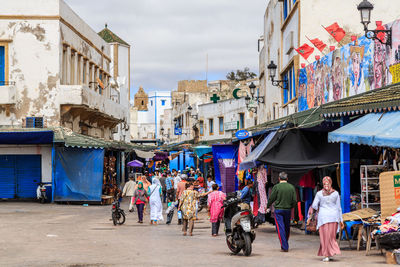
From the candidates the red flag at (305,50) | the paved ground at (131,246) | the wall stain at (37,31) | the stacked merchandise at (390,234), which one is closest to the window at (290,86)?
the red flag at (305,50)

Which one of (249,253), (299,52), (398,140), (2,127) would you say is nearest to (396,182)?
(398,140)

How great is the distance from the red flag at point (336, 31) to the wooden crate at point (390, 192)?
34.7ft

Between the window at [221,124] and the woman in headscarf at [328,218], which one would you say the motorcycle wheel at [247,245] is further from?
the window at [221,124]

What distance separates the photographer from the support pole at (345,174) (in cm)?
1462

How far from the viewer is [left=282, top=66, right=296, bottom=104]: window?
24.3m

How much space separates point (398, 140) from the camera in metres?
10.9

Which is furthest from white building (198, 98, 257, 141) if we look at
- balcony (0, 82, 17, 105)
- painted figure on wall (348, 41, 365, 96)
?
painted figure on wall (348, 41, 365, 96)

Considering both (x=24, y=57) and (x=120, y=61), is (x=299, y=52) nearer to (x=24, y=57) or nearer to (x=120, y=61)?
(x=24, y=57)

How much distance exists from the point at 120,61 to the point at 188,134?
424 inches

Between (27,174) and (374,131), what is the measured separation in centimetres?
2178

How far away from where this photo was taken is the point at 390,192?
12.0m

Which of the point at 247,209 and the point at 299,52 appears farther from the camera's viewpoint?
the point at 299,52

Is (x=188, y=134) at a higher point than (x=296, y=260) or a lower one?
higher

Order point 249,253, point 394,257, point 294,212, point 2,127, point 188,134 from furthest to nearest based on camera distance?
point 188,134 < point 2,127 < point 294,212 < point 249,253 < point 394,257
